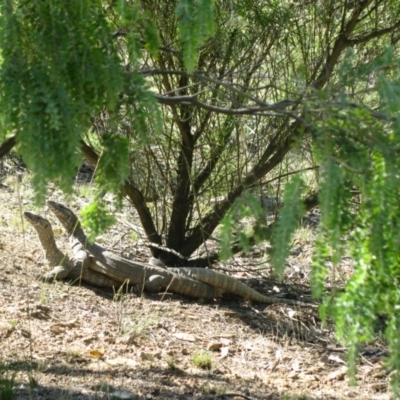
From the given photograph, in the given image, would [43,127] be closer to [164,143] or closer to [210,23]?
[210,23]

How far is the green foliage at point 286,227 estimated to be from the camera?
107 inches

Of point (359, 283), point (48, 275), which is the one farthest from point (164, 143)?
point (359, 283)

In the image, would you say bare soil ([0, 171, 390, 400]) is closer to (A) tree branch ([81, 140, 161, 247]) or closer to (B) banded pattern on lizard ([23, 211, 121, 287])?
(B) banded pattern on lizard ([23, 211, 121, 287])

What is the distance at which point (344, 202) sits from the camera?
112 inches

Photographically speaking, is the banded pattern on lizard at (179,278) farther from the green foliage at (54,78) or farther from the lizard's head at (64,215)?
the green foliage at (54,78)

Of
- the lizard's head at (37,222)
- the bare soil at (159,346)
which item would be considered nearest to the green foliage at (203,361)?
the bare soil at (159,346)

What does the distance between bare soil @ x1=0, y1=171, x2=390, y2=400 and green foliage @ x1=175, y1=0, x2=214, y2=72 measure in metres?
2.38

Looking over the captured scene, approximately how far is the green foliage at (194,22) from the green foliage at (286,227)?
78cm

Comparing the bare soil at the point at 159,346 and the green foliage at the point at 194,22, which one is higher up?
the green foliage at the point at 194,22

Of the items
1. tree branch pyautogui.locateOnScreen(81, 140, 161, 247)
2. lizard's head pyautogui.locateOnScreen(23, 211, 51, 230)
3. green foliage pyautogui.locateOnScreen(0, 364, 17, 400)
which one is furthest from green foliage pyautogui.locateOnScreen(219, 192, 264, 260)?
lizard's head pyautogui.locateOnScreen(23, 211, 51, 230)

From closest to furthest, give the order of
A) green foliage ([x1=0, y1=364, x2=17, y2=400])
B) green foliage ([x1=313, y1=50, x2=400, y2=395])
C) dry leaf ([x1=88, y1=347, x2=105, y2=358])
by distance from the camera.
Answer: green foliage ([x1=313, y1=50, x2=400, y2=395]) < green foliage ([x1=0, y1=364, x2=17, y2=400]) < dry leaf ([x1=88, y1=347, x2=105, y2=358])

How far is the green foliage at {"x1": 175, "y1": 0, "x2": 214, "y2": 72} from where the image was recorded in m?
3.15

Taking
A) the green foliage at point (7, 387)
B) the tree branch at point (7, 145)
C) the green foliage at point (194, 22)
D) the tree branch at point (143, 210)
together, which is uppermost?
the green foliage at point (194, 22)

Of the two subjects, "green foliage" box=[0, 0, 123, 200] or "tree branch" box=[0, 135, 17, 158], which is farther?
"tree branch" box=[0, 135, 17, 158]
